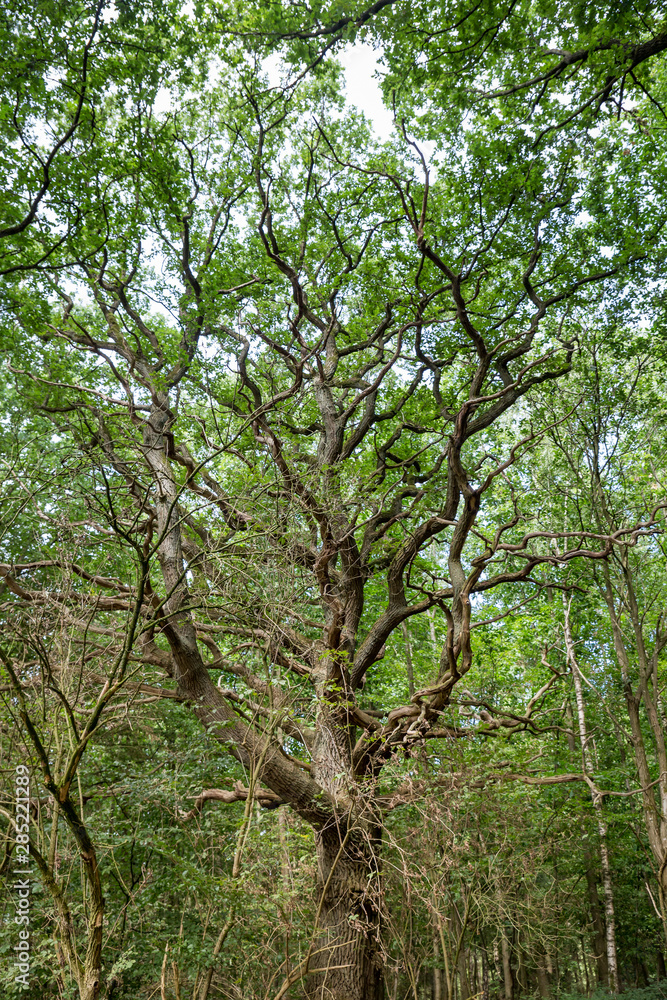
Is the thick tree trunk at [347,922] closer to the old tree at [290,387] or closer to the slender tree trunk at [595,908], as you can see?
the old tree at [290,387]

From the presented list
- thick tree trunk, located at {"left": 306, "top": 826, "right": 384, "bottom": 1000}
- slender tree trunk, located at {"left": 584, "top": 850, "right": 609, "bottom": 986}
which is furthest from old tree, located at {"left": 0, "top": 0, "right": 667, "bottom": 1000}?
slender tree trunk, located at {"left": 584, "top": 850, "right": 609, "bottom": 986}

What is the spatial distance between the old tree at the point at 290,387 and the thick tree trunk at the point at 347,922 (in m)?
0.04

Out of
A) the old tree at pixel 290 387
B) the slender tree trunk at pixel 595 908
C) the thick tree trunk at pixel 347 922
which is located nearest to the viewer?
the old tree at pixel 290 387

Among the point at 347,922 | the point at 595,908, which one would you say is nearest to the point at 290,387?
the point at 347,922

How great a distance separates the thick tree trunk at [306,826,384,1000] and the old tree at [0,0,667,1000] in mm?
36

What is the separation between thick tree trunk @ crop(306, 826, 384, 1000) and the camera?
5.68 meters

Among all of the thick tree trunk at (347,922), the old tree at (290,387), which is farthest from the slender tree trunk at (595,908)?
the thick tree trunk at (347,922)

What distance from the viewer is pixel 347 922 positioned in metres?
5.81

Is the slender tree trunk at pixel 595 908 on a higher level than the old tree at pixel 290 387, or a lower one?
lower

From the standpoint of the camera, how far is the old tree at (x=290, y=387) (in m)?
4.88

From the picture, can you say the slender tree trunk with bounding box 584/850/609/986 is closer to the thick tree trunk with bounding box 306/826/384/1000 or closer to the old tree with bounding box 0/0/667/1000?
the old tree with bounding box 0/0/667/1000

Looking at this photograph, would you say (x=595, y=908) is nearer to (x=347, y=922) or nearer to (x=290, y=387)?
(x=347, y=922)

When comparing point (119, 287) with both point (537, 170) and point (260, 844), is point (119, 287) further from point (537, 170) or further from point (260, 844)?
point (260, 844)

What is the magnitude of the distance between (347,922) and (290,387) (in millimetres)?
5245
